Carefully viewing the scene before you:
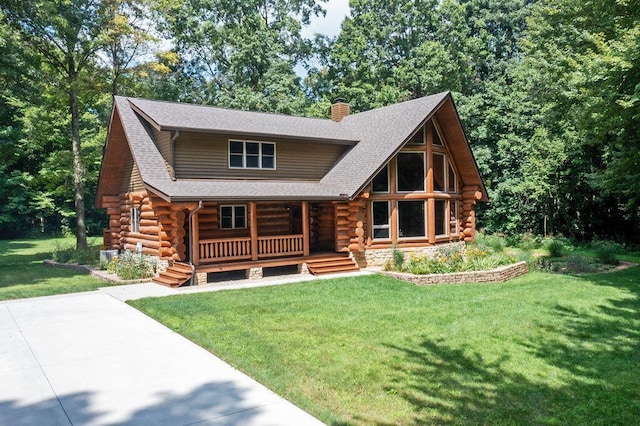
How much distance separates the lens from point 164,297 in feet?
38.6

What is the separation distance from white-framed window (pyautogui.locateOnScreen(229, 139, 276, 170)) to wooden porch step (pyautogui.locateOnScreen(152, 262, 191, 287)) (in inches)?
181

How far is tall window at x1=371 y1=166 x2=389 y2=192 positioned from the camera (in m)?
17.5

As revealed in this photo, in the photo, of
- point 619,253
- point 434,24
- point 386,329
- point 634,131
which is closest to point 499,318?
point 386,329

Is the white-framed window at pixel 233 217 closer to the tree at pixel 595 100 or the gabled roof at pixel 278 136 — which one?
the gabled roof at pixel 278 136

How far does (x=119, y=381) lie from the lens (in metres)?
6.12

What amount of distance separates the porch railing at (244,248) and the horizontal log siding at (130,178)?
417 cm

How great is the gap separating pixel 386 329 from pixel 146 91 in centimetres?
2430

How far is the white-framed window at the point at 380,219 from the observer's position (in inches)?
691

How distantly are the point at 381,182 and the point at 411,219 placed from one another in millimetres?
2038

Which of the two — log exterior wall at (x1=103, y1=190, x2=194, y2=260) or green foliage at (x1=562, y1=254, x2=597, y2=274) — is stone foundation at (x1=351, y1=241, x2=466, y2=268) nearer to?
green foliage at (x1=562, y1=254, x2=597, y2=274)

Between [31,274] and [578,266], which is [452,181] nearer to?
[578,266]

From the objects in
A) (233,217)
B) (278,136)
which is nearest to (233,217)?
(233,217)

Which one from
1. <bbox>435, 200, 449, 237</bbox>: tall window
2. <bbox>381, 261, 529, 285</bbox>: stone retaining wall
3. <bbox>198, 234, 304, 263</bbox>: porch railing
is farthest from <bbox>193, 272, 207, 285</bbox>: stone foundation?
<bbox>435, 200, 449, 237</bbox>: tall window

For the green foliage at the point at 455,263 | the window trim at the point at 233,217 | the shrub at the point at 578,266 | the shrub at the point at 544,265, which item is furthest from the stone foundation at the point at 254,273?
the shrub at the point at 578,266
